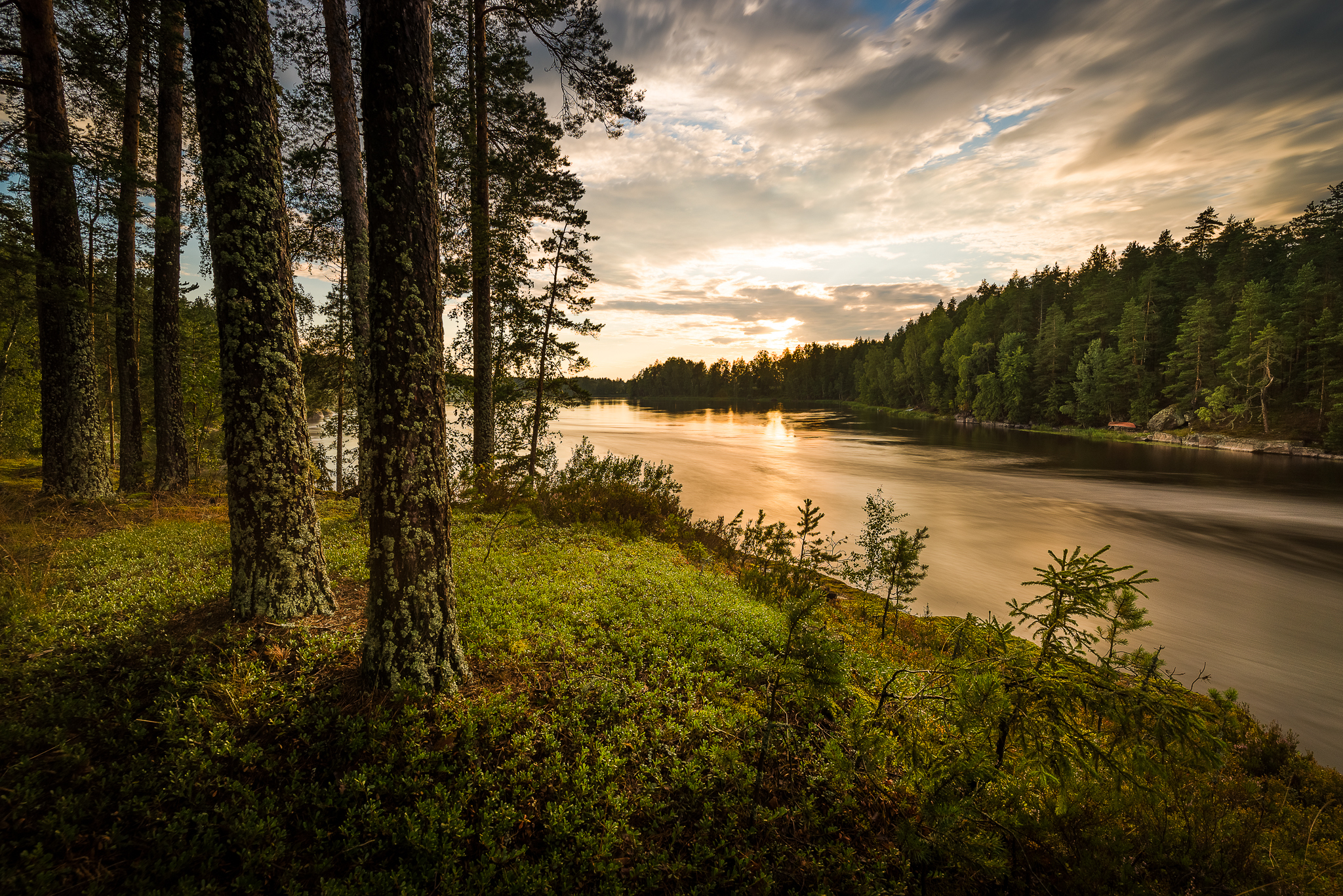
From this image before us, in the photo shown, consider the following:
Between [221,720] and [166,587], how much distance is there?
2648 millimetres

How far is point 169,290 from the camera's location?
31.9 feet

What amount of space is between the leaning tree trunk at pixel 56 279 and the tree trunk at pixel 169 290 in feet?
4.02

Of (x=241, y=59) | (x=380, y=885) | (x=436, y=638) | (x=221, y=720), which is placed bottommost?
(x=380, y=885)

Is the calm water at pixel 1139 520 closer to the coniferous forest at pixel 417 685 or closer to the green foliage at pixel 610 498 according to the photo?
the coniferous forest at pixel 417 685

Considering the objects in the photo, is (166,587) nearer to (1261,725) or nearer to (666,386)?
(1261,725)

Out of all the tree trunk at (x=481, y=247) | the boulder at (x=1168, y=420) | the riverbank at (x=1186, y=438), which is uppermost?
the tree trunk at (x=481, y=247)

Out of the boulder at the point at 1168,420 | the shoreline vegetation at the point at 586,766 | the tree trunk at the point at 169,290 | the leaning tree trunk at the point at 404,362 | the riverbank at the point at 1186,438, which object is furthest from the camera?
the boulder at the point at 1168,420

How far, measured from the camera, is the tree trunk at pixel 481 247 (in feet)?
35.5

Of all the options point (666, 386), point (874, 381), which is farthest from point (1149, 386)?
point (666, 386)

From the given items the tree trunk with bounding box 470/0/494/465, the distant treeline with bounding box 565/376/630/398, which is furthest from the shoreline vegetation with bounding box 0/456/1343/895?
the distant treeline with bounding box 565/376/630/398

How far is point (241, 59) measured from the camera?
3947 millimetres

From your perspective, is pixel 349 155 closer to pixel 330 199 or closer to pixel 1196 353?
pixel 330 199

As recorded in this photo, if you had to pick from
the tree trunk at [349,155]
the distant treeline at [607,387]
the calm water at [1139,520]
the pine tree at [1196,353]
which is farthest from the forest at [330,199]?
the distant treeline at [607,387]

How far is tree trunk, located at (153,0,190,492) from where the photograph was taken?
9.14 m
